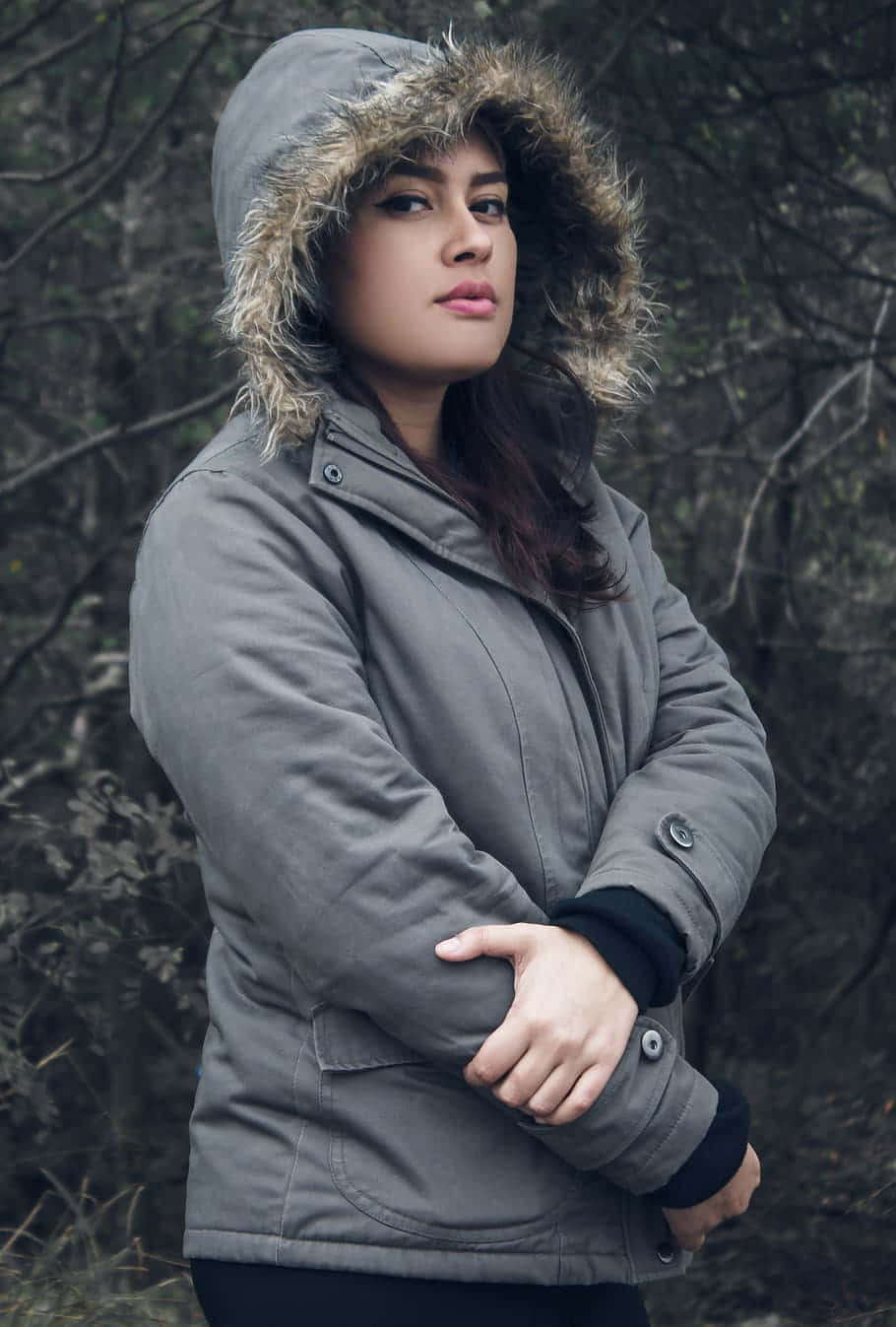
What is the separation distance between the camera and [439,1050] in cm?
150

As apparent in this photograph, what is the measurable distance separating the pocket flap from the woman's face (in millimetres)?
762

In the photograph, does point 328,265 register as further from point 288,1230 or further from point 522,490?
point 288,1230

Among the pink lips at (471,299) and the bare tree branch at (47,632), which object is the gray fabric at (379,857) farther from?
the bare tree branch at (47,632)

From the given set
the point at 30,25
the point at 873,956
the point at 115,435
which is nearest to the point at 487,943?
the point at 115,435

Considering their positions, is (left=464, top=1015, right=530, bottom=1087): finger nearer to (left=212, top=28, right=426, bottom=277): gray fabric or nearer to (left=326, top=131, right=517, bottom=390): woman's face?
(left=326, top=131, right=517, bottom=390): woman's face

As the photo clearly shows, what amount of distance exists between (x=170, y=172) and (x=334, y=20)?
1383 millimetres

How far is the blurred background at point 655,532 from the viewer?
3.64 meters

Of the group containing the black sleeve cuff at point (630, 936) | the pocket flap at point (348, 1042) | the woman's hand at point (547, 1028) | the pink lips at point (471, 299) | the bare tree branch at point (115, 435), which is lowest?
the bare tree branch at point (115, 435)

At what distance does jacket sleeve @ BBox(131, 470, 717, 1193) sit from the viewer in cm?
148

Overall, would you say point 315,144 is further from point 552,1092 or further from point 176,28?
point 176,28

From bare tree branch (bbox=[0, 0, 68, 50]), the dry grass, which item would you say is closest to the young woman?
the dry grass

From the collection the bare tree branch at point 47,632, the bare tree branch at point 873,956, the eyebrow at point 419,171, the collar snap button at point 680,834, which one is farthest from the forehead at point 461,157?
the bare tree branch at point 873,956

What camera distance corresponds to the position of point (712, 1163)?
163cm

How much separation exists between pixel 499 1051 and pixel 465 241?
0.92m
